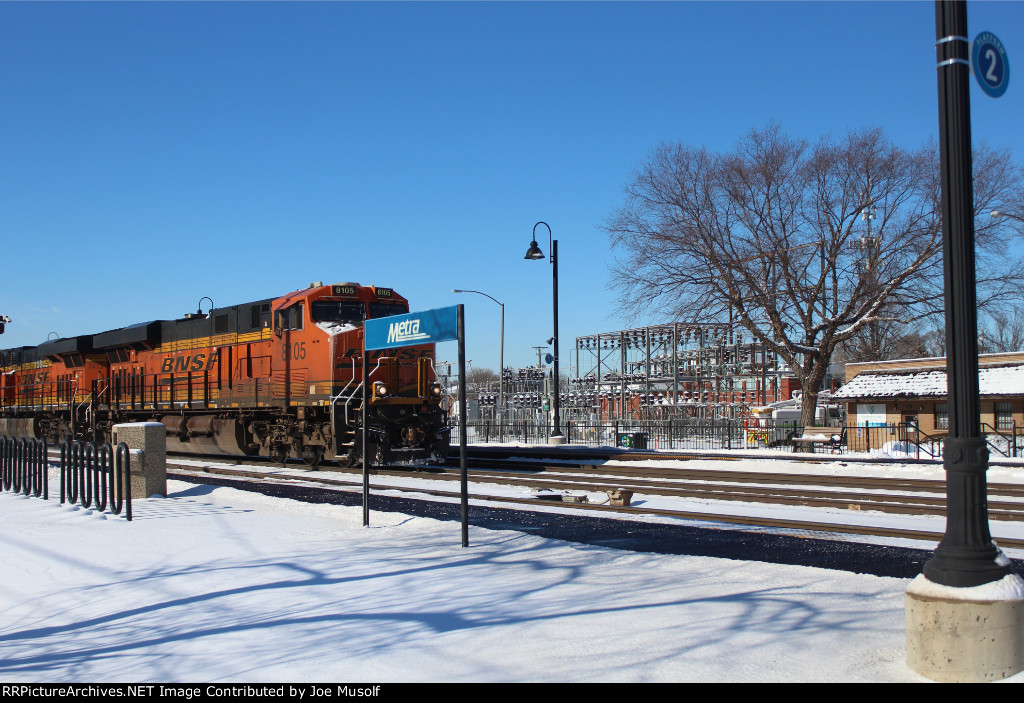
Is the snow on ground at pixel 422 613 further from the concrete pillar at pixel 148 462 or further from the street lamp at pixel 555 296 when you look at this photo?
the street lamp at pixel 555 296

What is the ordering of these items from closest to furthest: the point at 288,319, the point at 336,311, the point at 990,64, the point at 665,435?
the point at 990,64 → the point at 336,311 → the point at 288,319 → the point at 665,435

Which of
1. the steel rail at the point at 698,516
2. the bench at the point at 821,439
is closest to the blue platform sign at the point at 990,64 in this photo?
the steel rail at the point at 698,516

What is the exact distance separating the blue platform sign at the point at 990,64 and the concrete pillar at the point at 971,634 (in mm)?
3174

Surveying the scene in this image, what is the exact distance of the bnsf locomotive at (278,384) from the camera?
59.3ft

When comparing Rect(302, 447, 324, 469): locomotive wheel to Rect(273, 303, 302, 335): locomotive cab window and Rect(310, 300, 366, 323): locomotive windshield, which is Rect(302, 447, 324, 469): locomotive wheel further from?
Rect(310, 300, 366, 323): locomotive windshield

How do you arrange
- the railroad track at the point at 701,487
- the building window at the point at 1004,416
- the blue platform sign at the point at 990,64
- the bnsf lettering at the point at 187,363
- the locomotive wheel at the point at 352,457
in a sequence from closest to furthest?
the blue platform sign at the point at 990,64 → the railroad track at the point at 701,487 → the locomotive wheel at the point at 352,457 → the bnsf lettering at the point at 187,363 → the building window at the point at 1004,416

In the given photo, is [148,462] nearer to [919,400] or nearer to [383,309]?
[383,309]

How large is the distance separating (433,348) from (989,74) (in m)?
15.4

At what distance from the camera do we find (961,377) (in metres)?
4.95

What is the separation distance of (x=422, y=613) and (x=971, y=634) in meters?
3.65

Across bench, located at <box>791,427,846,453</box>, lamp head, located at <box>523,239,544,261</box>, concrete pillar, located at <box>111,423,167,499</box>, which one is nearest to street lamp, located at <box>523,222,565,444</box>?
lamp head, located at <box>523,239,544,261</box>

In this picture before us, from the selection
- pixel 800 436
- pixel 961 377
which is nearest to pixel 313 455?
pixel 961 377

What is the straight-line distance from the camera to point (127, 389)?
83.5 ft
